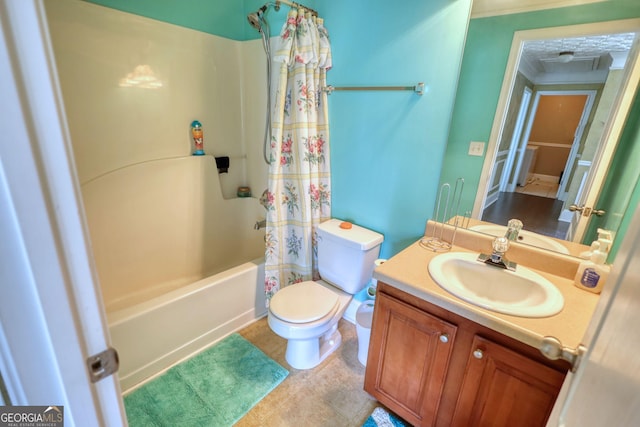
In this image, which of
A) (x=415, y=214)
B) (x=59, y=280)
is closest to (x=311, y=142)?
(x=415, y=214)

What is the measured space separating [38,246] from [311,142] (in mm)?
1561

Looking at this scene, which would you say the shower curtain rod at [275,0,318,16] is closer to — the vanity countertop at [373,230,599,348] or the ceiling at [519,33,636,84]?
the ceiling at [519,33,636,84]

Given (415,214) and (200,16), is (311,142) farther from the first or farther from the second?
(200,16)

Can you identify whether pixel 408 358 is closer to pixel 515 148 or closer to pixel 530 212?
pixel 530 212

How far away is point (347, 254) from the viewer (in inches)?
68.8

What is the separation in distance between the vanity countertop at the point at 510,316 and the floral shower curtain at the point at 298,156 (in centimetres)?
80

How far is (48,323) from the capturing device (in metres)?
0.42

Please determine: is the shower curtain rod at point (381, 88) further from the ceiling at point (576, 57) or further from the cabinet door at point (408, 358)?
the cabinet door at point (408, 358)

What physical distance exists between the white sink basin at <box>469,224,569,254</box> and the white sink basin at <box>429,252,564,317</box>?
159mm

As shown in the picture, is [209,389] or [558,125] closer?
[558,125]

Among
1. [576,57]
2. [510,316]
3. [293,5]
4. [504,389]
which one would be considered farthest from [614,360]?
[293,5]

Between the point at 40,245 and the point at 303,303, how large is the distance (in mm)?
1335

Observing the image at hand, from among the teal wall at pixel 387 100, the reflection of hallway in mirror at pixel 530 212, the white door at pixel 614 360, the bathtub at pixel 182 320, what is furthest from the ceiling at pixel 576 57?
the bathtub at pixel 182 320

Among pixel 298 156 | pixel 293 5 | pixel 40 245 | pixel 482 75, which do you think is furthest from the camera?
pixel 298 156
